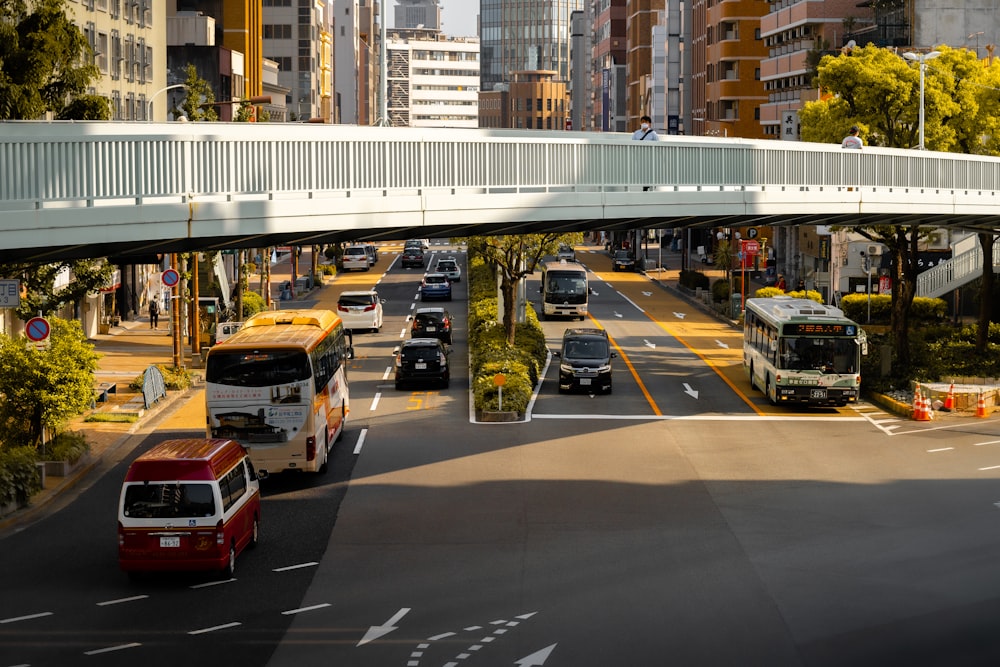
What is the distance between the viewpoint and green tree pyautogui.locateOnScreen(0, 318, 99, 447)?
30391mm

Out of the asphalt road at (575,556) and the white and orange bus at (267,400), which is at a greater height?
the white and orange bus at (267,400)

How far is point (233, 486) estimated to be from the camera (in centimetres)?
2322

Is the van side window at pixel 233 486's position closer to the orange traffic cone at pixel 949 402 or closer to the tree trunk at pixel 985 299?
the orange traffic cone at pixel 949 402

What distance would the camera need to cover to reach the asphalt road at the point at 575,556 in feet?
63.2

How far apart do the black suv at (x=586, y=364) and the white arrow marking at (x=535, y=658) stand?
24.4m

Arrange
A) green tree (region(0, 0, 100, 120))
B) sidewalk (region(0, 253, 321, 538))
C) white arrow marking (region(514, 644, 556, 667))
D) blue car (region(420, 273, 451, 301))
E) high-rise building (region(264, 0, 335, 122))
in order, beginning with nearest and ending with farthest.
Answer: white arrow marking (region(514, 644, 556, 667))
sidewalk (region(0, 253, 321, 538))
green tree (region(0, 0, 100, 120))
blue car (region(420, 273, 451, 301))
high-rise building (region(264, 0, 335, 122))

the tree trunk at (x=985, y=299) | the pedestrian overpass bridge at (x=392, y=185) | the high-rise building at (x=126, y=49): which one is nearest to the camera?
the pedestrian overpass bridge at (x=392, y=185)

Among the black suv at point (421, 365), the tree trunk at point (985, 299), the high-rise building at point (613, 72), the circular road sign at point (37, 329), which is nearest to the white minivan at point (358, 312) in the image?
the black suv at point (421, 365)

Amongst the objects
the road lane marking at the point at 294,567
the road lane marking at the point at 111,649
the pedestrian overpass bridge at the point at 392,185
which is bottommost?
the road lane marking at the point at 111,649

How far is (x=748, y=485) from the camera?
30203mm

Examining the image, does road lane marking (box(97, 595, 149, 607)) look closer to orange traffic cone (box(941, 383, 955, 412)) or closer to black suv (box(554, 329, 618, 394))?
black suv (box(554, 329, 618, 394))

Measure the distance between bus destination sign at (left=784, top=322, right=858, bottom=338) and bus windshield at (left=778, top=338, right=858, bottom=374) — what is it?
17cm

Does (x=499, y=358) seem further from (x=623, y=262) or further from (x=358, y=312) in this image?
(x=623, y=262)

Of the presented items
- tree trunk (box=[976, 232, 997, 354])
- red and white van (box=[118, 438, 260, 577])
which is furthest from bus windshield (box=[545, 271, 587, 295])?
red and white van (box=[118, 438, 260, 577])
